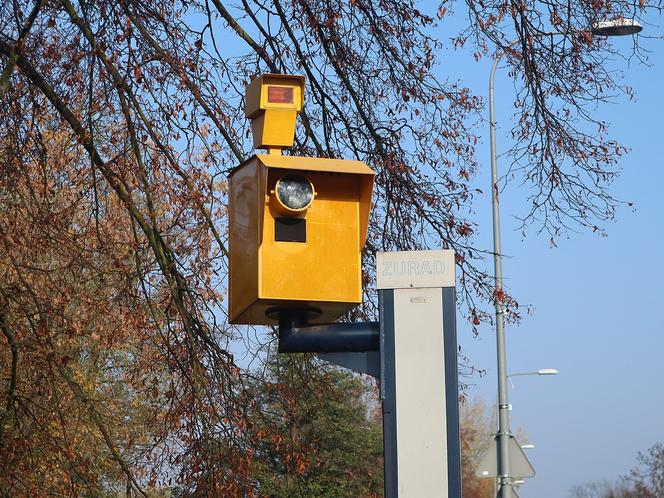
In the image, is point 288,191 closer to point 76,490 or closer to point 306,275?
point 306,275

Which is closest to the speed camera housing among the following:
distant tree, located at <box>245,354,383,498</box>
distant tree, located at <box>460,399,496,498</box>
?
distant tree, located at <box>245,354,383,498</box>

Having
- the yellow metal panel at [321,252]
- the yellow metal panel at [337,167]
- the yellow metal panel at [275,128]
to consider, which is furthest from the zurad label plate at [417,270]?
the yellow metal panel at [275,128]

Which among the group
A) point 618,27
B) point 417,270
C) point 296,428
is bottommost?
point 417,270

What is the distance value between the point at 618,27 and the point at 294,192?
5.20 metres

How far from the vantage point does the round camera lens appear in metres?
3.70

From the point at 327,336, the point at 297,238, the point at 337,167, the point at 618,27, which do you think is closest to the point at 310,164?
the point at 337,167

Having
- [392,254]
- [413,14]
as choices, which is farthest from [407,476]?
[413,14]

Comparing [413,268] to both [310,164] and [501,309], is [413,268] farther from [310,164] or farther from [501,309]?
[501,309]

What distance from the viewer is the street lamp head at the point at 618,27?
27.2 feet

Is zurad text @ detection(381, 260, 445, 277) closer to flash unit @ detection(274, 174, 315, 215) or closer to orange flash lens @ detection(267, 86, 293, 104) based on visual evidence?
flash unit @ detection(274, 174, 315, 215)

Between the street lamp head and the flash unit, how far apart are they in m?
5.13

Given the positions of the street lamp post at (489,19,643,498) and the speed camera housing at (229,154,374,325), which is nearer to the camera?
the speed camera housing at (229,154,374,325)

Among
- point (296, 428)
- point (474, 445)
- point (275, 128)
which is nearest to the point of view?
point (275, 128)

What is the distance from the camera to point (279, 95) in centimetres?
403
